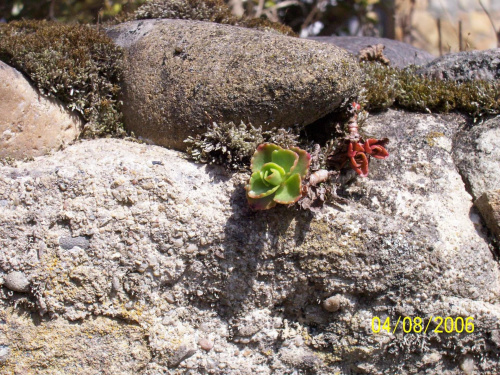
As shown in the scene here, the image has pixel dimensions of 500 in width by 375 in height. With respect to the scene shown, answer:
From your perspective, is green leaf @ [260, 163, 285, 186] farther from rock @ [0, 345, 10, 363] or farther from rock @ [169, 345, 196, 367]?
rock @ [0, 345, 10, 363]

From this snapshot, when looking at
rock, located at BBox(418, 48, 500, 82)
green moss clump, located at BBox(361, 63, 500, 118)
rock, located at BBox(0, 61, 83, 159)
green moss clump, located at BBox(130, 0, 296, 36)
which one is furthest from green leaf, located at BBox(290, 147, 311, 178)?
rock, located at BBox(418, 48, 500, 82)

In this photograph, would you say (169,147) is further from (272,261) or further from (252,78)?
(272,261)

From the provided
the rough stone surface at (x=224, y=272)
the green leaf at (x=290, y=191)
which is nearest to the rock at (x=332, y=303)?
the rough stone surface at (x=224, y=272)

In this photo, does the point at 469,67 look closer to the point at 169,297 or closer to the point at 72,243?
the point at 169,297

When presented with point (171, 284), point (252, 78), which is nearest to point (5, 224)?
point (171, 284)

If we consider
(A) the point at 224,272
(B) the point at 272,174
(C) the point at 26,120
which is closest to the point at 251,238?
(A) the point at 224,272
